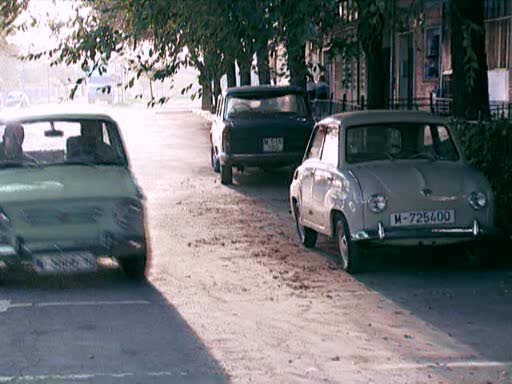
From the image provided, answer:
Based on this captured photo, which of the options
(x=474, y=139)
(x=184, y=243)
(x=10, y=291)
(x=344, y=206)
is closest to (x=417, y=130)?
(x=344, y=206)

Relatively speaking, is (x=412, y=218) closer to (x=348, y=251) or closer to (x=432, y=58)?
(x=348, y=251)

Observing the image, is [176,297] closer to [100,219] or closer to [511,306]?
[100,219]

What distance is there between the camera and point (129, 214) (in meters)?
9.88

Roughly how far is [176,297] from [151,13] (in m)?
5.72

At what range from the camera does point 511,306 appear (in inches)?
350

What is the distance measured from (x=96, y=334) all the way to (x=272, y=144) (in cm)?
1145

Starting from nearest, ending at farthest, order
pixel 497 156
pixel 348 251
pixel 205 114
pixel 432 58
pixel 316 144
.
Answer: pixel 348 251 < pixel 316 144 < pixel 497 156 < pixel 432 58 < pixel 205 114

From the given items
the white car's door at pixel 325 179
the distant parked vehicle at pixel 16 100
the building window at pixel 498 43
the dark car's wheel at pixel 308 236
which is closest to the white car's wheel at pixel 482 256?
the white car's door at pixel 325 179

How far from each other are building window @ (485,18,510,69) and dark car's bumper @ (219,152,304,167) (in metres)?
8.43

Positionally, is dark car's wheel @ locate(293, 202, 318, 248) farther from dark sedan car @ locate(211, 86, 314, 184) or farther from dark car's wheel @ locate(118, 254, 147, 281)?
dark sedan car @ locate(211, 86, 314, 184)

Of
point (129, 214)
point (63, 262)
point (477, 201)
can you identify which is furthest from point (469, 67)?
point (63, 262)

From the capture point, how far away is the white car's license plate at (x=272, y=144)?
1922 cm

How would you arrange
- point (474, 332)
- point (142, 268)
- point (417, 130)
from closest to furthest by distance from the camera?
1. point (474, 332)
2. point (142, 268)
3. point (417, 130)

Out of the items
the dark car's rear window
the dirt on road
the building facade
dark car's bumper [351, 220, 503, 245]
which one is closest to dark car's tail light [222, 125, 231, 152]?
the dark car's rear window
